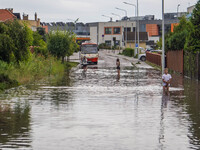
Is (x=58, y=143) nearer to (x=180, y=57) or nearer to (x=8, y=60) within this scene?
(x=8, y=60)

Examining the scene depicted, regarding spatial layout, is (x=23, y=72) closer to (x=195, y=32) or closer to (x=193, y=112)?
(x=195, y=32)

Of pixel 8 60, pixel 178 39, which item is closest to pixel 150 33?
pixel 178 39

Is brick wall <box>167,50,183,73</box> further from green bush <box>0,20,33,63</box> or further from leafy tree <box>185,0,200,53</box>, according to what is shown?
green bush <box>0,20,33,63</box>

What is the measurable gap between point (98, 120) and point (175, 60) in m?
31.3

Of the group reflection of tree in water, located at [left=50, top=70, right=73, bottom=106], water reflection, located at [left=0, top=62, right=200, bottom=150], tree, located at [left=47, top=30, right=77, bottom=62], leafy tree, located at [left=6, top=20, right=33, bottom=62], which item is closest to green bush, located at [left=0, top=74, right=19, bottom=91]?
leafy tree, located at [left=6, top=20, right=33, bottom=62]

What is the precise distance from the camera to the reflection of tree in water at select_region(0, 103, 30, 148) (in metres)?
11.4

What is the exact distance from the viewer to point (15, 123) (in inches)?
546

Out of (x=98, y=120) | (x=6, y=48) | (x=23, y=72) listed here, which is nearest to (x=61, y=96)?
(x=6, y=48)

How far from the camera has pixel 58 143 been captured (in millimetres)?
10914

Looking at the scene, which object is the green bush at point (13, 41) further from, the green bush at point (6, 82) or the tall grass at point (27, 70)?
the green bush at point (6, 82)

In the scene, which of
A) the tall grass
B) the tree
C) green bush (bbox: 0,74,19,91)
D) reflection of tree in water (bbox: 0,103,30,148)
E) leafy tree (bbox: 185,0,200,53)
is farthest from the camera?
the tree

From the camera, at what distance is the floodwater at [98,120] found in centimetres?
1098

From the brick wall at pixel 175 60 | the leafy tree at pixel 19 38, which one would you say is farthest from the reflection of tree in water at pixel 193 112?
the brick wall at pixel 175 60

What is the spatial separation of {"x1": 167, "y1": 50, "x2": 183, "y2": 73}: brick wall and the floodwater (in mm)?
18501
